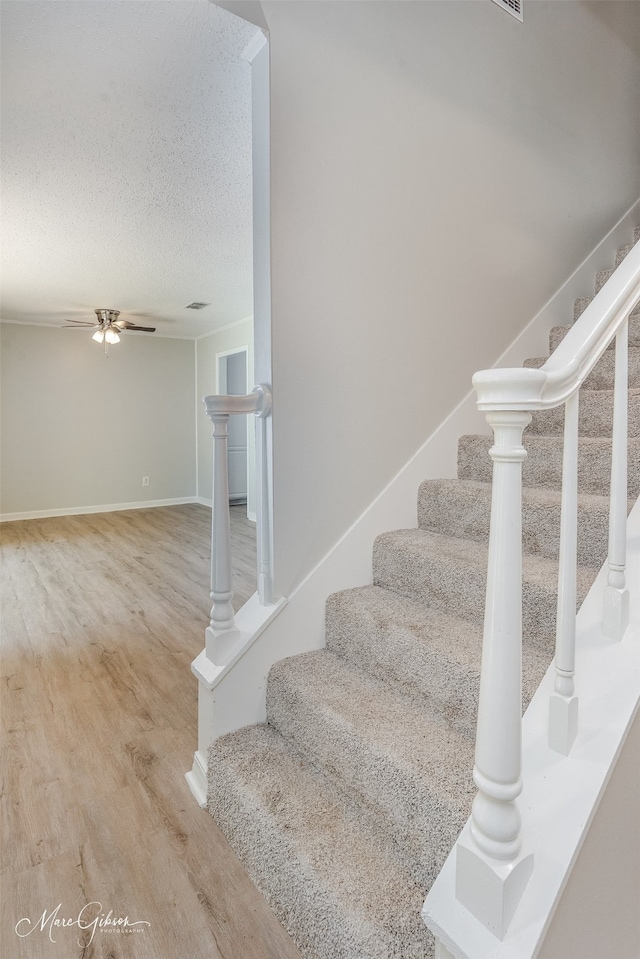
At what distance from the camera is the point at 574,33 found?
250 cm

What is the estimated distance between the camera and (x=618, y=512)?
1.05 meters

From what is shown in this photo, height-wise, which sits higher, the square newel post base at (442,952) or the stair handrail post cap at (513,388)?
the stair handrail post cap at (513,388)

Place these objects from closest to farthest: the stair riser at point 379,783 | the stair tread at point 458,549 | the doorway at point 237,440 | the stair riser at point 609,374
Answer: the stair riser at point 379,783 → the stair tread at point 458,549 → the stair riser at point 609,374 → the doorway at point 237,440

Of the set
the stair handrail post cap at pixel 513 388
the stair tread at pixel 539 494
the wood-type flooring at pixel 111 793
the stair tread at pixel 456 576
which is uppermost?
the stair handrail post cap at pixel 513 388

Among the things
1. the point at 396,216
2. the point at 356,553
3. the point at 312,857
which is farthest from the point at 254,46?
the point at 312,857

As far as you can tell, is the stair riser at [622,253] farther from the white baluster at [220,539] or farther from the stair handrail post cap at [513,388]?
the stair handrail post cap at [513,388]

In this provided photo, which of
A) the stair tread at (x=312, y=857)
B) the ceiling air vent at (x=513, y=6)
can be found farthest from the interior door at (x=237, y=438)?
the stair tread at (x=312, y=857)

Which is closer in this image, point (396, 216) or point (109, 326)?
point (396, 216)

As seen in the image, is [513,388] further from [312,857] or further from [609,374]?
[609,374]

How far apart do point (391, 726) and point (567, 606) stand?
62 centimetres

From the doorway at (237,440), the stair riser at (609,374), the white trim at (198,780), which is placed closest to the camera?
the white trim at (198,780)

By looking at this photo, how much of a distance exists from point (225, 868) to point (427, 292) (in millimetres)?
1914

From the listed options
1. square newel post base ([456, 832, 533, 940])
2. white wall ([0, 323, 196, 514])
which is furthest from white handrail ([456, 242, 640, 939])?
white wall ([0, 323, 196, 514])

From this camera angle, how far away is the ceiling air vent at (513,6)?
2.17 m
